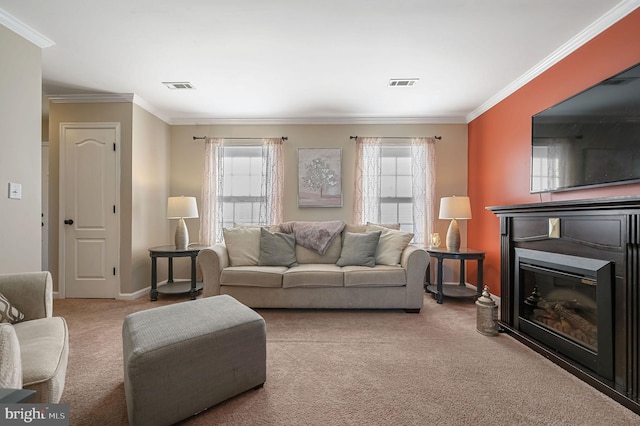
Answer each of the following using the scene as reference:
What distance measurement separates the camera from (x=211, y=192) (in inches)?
177

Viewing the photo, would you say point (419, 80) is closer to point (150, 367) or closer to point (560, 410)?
point (560, 410)

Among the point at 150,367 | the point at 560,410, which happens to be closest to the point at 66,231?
the point at 150,367

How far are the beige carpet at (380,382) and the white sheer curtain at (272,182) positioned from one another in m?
1.89

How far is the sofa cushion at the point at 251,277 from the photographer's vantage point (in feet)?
10.7

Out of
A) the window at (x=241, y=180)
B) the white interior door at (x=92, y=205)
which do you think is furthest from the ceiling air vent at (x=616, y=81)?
the white interior door at (x=92, y=205)

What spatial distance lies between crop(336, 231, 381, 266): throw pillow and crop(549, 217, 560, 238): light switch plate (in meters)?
1.69

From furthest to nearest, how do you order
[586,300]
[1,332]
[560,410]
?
1. [586,300]
2. [560,410]
3. [1,332]

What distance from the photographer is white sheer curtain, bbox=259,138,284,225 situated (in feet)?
14.7

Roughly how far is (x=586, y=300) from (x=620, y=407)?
636 mm

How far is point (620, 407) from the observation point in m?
1.67

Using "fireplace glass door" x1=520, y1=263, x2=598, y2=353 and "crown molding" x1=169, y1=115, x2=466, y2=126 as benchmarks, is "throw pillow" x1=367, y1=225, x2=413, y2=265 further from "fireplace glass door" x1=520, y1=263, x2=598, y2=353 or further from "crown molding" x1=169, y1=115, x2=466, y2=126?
"crown molding" x1=169, y1=115, x2=466, y2=126

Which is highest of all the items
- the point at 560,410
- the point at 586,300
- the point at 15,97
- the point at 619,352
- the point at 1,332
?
the point at 15,97

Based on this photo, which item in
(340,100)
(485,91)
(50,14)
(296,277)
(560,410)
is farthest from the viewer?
(340,100)

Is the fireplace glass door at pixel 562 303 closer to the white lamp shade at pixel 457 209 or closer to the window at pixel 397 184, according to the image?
the white lamp shade at pixel 457 209
